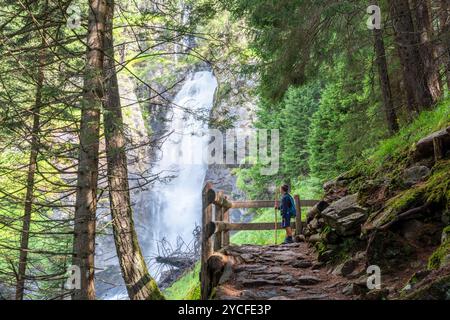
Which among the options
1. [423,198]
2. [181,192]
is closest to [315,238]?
[423,198]

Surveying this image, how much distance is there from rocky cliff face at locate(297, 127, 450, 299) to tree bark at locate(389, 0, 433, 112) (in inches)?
80.7

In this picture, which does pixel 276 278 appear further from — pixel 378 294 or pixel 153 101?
pixel 153 101

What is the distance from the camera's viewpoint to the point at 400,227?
192 inches

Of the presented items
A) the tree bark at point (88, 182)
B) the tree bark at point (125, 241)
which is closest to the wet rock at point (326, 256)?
the tree bark at point (125, 241)

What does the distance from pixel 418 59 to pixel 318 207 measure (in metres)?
3.26

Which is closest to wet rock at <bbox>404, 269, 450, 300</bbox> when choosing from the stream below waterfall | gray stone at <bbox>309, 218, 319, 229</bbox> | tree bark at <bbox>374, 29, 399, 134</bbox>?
gray stone at <bbox>309, 218, 319, 229</bbox>

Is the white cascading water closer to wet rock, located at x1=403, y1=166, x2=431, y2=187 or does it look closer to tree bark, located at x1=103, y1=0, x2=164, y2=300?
tree bark, located at x1=103, y1=0, x2=164, y2=300

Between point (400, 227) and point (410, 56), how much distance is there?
165 inches

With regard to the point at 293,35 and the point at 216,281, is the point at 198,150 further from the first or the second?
the point at 216,281

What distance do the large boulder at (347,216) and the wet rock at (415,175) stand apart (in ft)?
2.33
